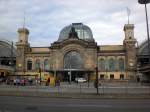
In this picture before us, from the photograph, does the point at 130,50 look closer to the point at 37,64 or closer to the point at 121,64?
the point at 121,64

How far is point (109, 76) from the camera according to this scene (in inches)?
4043

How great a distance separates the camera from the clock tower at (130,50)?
10112 centimetres

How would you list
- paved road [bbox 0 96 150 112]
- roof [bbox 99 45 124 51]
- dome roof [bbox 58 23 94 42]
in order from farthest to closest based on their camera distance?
dome roof [bbox 58 23 94 42], roof [bbox 99 45 124 51], paved road [bbox 0 96 150 112]

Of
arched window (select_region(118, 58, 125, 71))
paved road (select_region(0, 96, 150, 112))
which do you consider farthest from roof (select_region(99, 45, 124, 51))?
paved road (select_region(0, 96, 150, 112))

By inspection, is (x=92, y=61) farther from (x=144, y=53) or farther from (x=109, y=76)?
(x=144, y=53)

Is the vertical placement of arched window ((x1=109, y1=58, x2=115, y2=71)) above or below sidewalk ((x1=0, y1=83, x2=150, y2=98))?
above

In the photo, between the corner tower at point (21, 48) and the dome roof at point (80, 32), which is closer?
the corner tower at point (21, 48)

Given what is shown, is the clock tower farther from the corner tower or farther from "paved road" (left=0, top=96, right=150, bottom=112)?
"paved road" (left=0, top=96, right=150, bottom=112)

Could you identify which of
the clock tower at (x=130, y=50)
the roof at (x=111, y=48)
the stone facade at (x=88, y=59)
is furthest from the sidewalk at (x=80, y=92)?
the roof at (x=111, y=48)

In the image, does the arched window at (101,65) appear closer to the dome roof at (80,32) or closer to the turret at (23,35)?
the dome roof at (80,32)

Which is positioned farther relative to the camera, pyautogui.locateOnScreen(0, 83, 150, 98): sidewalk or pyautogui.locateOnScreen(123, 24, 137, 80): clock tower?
pyautogui.locateOnScreen(123, 24, 137, 80): clock tower

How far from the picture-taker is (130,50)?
104438 mm

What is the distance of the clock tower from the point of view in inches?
3981

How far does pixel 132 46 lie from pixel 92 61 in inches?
664
